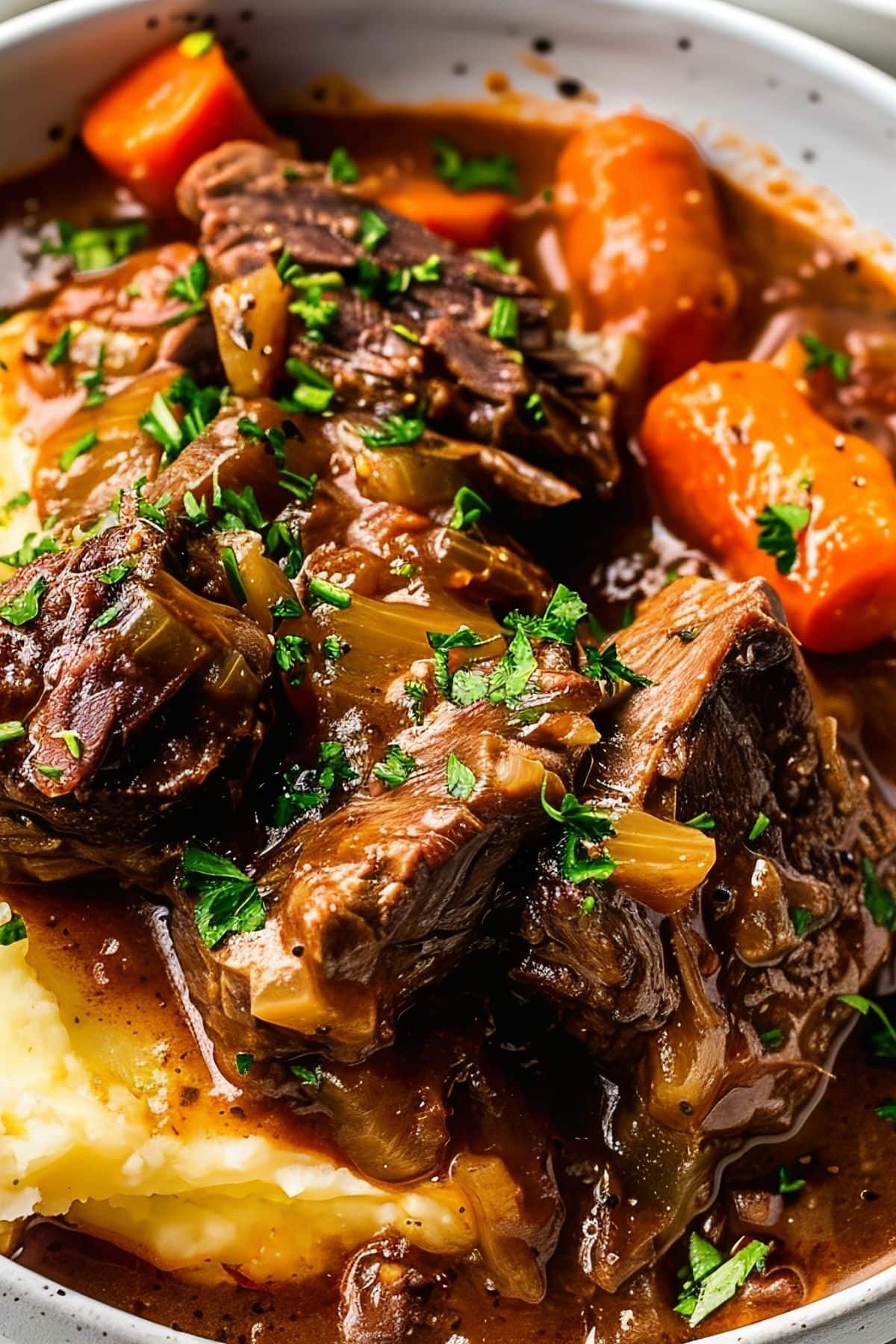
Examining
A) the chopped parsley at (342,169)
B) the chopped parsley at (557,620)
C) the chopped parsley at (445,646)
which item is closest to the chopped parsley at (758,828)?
the chopped parsley at (557,620)

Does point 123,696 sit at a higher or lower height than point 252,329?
lower

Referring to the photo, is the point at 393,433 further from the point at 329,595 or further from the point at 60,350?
the point at 60,350

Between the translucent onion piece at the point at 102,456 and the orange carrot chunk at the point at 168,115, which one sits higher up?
the orange carrot chunk at the point at 168,115

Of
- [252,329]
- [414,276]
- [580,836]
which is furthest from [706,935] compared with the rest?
[414,276]

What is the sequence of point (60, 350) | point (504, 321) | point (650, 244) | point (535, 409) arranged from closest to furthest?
point (535, 409) → point (504, 321) → point (60, 350) → point (650, 244)

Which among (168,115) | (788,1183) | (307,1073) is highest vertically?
(168,115)

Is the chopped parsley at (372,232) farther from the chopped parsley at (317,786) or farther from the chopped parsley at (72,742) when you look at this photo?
the chopped parsley at (72,742)

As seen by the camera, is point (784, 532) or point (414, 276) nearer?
point (784, 532)
